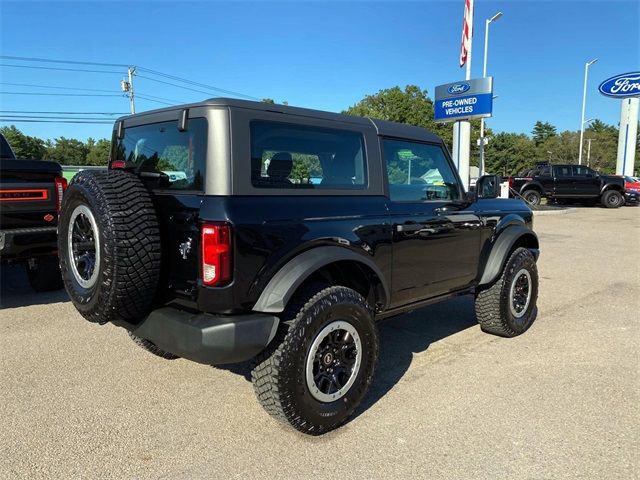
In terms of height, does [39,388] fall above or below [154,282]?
below

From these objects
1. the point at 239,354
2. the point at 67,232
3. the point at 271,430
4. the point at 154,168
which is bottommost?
the point at 271,430

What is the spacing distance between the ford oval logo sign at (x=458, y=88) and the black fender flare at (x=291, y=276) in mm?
16204

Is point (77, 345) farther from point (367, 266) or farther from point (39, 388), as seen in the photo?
point (367, 266)

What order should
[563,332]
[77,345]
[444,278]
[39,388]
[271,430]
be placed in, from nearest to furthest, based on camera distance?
1. [271,430]
2. [39,388]
3. [444,278]
4. [77,345]
5. [563,332]

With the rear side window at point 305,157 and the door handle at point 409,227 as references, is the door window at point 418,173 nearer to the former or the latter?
the door handle at point 409,227

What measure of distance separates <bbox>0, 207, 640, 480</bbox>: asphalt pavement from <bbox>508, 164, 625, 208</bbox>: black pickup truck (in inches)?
784

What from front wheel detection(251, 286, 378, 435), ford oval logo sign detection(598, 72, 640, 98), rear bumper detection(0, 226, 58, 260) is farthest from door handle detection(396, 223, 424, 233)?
ford oval logo sign detection(598, 72, 640, 98)

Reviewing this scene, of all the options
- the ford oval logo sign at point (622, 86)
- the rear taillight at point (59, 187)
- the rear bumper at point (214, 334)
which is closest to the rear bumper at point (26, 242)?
the rear taillight at point (59, 187)

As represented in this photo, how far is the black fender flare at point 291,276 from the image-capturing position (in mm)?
2576

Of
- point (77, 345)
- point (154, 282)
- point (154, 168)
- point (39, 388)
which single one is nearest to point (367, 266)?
point (154, 282)

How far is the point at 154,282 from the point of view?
8.68 feet

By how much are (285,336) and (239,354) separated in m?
0.27

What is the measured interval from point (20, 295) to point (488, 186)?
5.62 metres

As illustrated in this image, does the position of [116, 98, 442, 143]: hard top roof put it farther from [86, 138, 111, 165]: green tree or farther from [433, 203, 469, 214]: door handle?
[86, 138, 111, 165]: green tree
